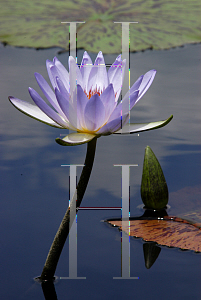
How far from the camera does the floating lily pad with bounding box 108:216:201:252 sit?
106cm

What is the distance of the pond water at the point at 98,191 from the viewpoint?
941mm

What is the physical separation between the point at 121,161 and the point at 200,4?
8.12ft

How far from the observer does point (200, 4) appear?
11.2 ft

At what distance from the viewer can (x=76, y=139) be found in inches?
30.0

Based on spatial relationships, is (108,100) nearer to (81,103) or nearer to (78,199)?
(81,103)

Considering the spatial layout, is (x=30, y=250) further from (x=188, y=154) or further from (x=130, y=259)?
(x=188, y=154)

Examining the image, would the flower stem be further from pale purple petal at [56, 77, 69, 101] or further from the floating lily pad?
the floating lily pad

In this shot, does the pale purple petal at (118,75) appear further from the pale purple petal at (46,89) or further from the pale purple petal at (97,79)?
the pale purple petal at (46,89)

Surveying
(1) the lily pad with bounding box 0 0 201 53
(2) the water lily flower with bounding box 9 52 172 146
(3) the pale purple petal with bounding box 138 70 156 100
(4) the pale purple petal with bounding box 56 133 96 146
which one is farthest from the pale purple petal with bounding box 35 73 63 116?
(1) the lily pad with bounding box 0 0 201 53

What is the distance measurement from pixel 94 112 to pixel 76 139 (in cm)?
7

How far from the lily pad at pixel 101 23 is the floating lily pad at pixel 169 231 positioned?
181cm

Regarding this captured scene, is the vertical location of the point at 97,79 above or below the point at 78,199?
above

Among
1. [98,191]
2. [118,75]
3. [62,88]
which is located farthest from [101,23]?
[62,88]

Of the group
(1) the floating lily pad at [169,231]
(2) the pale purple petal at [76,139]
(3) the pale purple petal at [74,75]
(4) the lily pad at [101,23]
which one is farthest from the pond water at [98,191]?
(3) the pale purple petal at [74,75]
